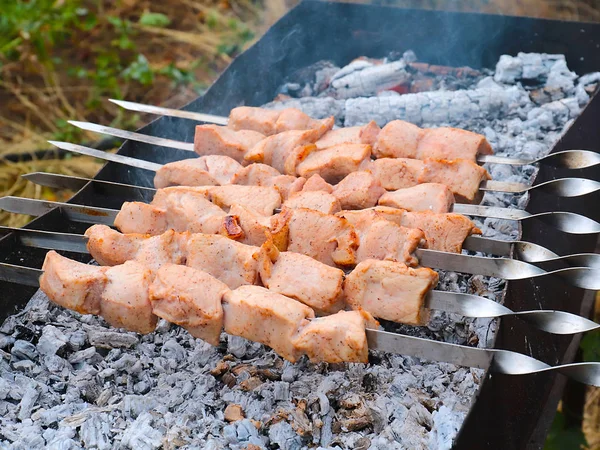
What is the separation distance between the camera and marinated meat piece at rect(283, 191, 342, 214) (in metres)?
2.86

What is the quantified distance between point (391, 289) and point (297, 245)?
1.53 feet

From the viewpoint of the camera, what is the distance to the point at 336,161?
317 cm

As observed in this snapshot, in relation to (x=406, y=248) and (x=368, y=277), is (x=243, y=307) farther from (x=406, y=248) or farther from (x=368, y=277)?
(x=406, y=248)

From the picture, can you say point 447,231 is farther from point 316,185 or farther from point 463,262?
point 316,185

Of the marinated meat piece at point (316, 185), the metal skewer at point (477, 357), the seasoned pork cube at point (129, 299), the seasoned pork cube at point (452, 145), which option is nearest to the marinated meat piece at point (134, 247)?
the seasoned pork cube at point (129, 299)

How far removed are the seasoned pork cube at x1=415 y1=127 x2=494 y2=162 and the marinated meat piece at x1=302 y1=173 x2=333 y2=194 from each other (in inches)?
21.9

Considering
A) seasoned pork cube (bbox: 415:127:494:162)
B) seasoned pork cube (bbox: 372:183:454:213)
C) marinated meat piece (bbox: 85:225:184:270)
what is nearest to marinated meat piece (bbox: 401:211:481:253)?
seasoned pork cube (bbox: 372:183:454:213)

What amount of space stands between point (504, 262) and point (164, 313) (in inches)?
47.5

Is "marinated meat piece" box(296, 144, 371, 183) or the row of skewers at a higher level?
"marinated meat piece" box(296, 144, 371, 183)

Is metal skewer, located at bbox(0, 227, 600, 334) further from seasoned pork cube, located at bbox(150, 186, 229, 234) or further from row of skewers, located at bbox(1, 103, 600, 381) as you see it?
seasoned pork cube, located at bbox(150, 186, 229, 234)

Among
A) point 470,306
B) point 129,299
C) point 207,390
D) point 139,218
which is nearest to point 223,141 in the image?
point 139,218

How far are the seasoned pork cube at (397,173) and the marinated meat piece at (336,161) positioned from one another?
84mm

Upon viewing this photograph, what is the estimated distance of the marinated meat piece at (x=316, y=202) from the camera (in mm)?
2856

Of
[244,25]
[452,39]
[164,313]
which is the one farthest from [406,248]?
[244,25]
